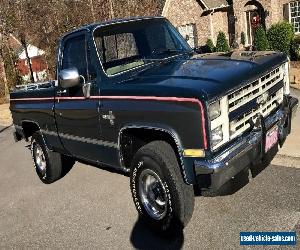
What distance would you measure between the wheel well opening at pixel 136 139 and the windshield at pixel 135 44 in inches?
33.3

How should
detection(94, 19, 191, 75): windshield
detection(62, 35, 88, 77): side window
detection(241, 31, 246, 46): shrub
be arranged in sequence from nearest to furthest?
detection(94, 19, 191, 75): windshield, detection(62, 35, 88, 77): side window, detection(241, 31, 246, 46): shrub

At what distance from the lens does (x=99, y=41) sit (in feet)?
17.3

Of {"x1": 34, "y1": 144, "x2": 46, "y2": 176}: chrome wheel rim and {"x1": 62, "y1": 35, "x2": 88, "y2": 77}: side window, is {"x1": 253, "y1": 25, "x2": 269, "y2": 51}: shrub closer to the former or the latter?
{"x1": 34, "y1": 144, "x2": 46, "y2": 176}: chrome wheel rim

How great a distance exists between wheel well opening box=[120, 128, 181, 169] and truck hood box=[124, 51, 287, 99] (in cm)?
56

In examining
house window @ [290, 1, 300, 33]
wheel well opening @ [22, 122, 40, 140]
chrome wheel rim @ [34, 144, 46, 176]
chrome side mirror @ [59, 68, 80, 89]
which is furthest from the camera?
house window @ [290, 1, 300, 33]

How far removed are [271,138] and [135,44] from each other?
2173 mm

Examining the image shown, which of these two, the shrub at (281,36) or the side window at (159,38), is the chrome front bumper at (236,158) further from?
the shrub at (281,36)

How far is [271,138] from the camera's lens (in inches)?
183

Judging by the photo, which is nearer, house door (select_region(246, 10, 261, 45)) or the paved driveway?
the paved driveway

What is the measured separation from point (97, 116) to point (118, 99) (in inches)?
21.0

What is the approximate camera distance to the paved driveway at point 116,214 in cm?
445

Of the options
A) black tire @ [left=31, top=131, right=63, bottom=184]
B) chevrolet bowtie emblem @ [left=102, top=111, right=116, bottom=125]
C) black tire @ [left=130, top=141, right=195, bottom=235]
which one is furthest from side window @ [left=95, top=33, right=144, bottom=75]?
black tire @ [left=31, top=131, right=63, bottom=184]

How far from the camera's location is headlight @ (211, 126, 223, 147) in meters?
3.95

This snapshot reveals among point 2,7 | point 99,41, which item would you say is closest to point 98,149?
point 99,41
